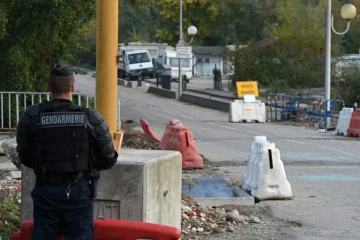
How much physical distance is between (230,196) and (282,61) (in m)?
37.2

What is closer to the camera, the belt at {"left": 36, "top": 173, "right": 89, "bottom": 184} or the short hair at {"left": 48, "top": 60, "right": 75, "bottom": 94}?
the belt at {"left": 36, "top": 173, "right": 89, "bottom": 184}

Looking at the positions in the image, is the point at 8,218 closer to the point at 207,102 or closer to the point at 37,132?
the point at 37,132

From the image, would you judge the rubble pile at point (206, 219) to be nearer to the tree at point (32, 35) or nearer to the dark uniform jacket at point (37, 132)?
the dark uniform jacket at point (37, 132)

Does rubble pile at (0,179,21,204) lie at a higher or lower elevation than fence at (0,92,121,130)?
lower

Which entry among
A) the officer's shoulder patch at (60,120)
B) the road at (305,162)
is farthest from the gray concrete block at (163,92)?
the officer's shoulder patch at (60,120)

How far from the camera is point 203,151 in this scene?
1980 cm

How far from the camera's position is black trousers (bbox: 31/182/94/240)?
5602mm

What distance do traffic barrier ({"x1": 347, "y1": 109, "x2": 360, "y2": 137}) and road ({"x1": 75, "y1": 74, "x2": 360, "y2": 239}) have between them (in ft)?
1.31

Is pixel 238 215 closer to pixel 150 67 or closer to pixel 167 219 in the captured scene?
pixel 167 219

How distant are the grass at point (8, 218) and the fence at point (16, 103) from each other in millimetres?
9212

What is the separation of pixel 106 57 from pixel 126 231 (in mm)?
2476

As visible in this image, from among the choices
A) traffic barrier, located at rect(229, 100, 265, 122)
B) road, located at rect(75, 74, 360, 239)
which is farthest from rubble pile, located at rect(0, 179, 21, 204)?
traffic barrier, located at rect(229, 100, 265, 122)

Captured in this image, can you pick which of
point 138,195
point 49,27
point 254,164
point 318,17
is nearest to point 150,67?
point 318,17

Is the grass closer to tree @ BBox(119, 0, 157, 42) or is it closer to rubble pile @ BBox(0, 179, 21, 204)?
rubble pile @ BBox(0, 179, 21, 204)
